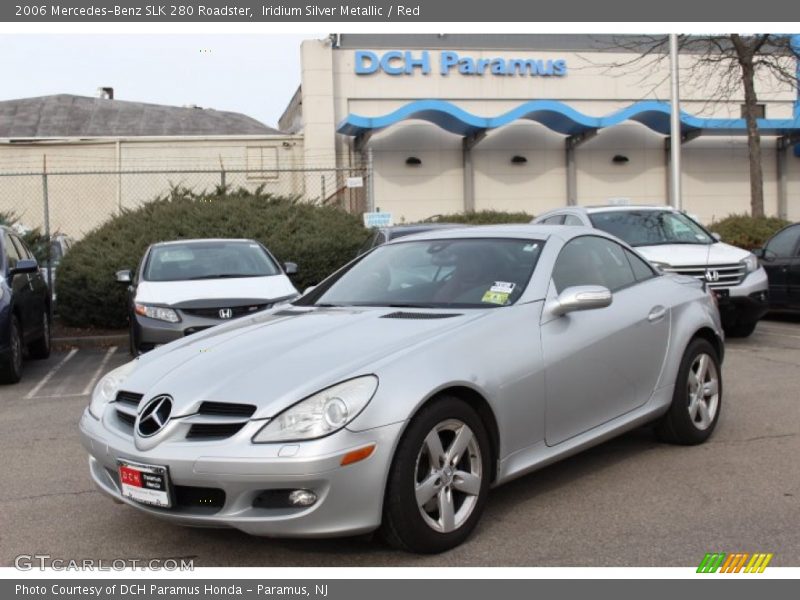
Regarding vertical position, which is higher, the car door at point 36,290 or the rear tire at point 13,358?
the car door at point 36,290

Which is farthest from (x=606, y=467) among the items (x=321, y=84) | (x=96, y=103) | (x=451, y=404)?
(x=96, y=103)

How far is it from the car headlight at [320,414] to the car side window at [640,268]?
267 cm

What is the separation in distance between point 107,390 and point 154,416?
69 centimetres

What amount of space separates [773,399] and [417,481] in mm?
4523

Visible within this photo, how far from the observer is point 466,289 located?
491cm

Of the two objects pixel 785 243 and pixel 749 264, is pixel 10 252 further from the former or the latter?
pixel 785 243

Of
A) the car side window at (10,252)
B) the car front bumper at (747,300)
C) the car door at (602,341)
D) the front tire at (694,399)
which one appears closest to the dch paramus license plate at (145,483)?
the car door at (602,341)

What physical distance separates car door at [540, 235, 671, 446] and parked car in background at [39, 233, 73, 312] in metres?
10.4

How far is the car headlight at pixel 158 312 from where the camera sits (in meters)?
8.99

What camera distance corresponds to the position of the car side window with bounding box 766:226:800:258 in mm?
12461

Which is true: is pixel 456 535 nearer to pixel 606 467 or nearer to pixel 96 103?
pixel 606 467

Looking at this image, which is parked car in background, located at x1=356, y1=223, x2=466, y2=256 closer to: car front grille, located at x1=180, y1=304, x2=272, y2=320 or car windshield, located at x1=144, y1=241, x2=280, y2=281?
car windshield, located at x1=144, y1=241, x2=280, y2=281

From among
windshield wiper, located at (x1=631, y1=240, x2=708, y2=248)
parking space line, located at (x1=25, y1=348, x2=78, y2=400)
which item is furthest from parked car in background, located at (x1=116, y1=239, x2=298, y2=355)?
windshield wiper, located at (x1=631, y1=240, x2=708, y2=248)

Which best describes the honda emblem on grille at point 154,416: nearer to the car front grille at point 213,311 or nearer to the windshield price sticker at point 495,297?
the windshield price sticker at point 495,297
